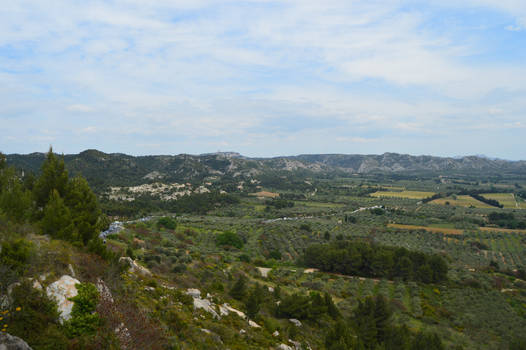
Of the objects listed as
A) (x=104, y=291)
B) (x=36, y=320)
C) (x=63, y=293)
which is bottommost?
(x=104, y=291)

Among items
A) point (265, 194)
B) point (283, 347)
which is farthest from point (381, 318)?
point (265, 194)

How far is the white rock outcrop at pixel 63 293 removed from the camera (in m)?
9.88

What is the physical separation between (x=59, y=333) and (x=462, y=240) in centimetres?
9829

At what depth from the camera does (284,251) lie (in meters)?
70.8

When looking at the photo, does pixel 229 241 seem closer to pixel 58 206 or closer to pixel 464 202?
pixel 58 206

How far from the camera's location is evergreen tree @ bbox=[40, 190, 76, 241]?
18.2m

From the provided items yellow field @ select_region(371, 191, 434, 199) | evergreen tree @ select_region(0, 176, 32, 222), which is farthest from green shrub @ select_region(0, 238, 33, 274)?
yellow field @ select_region(371, 191, 434, 199)

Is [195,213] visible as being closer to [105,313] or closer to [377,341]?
[377,341]

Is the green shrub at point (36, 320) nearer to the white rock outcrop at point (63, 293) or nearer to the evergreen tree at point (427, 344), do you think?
the white rock outcrop at point (63, 293)

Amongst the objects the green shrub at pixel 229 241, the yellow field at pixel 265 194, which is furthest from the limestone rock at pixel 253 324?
the yellow field at pixel 265 194

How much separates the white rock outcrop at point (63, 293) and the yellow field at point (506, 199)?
586ft

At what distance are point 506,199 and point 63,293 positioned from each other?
673ft

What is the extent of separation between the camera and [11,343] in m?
7.66

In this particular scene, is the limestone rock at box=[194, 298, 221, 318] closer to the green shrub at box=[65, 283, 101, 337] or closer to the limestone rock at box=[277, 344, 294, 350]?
the limestone rock at box=[277, 344, 294, 350]
